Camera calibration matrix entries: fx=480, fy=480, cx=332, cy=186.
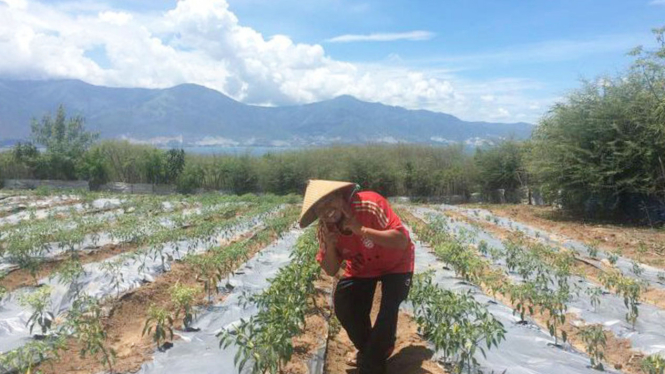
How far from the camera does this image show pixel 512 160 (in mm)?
22359

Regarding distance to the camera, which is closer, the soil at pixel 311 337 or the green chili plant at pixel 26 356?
the green chili plant at pixel 26 356

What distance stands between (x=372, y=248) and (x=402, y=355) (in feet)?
3.48

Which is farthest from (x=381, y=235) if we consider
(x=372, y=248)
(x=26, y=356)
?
(x=26, y=356)

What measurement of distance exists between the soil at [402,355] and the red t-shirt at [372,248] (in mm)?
746

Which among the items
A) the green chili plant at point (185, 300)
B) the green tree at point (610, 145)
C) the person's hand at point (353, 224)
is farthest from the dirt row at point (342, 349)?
the green tree at point (610, 145)

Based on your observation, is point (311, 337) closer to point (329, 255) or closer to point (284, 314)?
point (284, 314)

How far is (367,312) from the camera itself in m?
3.29

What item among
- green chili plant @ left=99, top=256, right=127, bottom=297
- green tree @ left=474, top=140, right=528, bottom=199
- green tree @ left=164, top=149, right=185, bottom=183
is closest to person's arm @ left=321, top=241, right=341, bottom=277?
green chili plant @ left=99, top=256, right=127, bottom=297

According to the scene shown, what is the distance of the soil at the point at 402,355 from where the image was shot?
334cm

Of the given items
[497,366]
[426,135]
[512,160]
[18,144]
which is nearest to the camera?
[497,366]

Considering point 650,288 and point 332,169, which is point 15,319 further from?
point 332,169

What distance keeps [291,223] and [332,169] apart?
12.8 m

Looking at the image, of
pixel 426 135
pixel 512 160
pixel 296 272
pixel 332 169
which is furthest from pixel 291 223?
pixel 426 135

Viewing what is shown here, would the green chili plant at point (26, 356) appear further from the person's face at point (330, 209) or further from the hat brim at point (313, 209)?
the person's face at point (330, 209)
